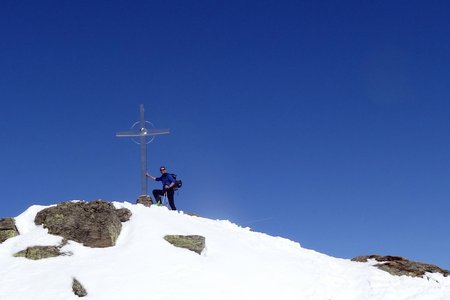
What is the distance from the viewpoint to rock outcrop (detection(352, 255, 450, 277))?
2177 cm

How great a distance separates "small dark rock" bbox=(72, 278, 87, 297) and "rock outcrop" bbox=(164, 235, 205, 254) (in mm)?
4691

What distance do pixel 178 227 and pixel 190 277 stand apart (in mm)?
5116

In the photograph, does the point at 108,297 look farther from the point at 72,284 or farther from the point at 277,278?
the point at 277,278

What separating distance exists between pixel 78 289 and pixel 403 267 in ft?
47.1

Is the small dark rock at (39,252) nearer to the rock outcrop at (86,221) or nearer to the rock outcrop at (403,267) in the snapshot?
the rock outcrop at (86,221)

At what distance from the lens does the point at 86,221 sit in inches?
774

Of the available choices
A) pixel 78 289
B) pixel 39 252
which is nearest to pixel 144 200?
pixel 39 252

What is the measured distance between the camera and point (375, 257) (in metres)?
24.2

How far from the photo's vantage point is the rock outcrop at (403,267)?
21.8m

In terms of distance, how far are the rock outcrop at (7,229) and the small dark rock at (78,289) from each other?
5.75 m

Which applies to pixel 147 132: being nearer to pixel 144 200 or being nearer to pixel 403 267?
pixel 144 200

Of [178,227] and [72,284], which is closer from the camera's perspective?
[72,284]

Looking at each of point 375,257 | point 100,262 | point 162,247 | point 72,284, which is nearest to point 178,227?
point 162,247

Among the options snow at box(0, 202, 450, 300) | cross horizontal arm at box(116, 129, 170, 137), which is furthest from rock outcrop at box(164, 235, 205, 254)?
cross horizontal arm at box(116, 129, 170, 137)
